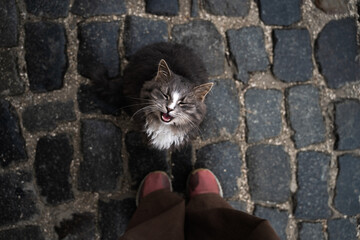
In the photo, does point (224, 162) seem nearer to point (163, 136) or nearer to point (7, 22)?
point (163, 136)

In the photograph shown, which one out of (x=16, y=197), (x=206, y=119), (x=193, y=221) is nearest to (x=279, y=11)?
(x=206, y=119)

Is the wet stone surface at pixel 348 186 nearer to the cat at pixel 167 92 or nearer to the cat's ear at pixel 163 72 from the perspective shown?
the cat at pixel 167 92

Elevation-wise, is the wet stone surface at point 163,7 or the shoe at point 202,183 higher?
the wet stone surface at point 163,7

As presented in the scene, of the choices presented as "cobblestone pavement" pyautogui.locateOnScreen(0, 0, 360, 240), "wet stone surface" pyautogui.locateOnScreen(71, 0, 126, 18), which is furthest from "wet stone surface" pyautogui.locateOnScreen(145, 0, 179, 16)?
"wet stone surface" pyautogui.locateOnScreen(71, 0, 126, 18)

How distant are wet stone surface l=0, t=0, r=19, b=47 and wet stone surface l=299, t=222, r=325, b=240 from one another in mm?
2759

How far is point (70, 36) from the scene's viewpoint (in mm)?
2604

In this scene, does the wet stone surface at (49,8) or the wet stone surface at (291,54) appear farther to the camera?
the wet stone surface at (291,54)

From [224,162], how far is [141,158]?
0.68 metres

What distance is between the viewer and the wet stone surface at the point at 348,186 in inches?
110

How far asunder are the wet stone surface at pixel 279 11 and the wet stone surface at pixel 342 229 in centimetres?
171

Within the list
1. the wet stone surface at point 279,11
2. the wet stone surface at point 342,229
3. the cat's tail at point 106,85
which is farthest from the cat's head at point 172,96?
the wet stone surface at point 342,229

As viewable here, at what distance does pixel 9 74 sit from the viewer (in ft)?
8.42

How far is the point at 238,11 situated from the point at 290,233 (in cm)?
188

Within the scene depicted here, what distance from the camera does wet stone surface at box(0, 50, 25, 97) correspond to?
8.41 ft
